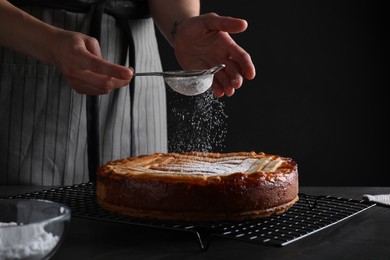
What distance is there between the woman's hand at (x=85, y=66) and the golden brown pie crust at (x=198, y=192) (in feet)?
0.59

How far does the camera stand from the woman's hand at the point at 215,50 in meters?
1.59

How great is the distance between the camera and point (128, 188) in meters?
1.17

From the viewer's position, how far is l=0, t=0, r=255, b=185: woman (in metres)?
1.63

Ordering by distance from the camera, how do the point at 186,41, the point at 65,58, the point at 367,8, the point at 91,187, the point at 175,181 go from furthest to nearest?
the point at 367,8 < the point at 186,41 < the point at 91,187 < the point at 65,58 < the point at 175,181

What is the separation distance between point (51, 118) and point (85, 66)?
1.71 ft

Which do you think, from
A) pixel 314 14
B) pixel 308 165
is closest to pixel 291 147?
pixel 308 165

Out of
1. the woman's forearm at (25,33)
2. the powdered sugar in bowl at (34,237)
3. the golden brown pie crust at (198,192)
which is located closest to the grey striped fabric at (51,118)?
the woman's forearm at (25,33)

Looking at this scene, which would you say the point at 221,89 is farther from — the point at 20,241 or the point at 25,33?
the point at 20,241

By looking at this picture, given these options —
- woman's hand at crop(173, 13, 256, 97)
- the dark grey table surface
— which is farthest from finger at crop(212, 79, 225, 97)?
the dark grey table surface

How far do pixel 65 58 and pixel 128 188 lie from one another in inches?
12.8

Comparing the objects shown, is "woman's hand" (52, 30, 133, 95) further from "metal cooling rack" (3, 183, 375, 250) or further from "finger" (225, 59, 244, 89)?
"finger" (225, 59, 244, 89)

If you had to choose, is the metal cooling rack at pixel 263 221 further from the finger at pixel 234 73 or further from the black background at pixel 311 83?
the black background at pixel 311 83

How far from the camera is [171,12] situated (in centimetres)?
182

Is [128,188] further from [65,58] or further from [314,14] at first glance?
[314,14]
